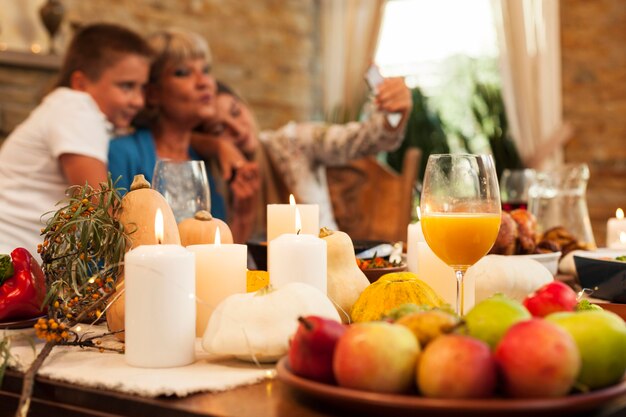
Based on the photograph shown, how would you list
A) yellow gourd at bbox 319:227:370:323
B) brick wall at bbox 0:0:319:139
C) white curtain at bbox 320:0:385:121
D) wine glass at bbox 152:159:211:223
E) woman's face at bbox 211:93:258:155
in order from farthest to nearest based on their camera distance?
white curtain at bbox 320:0:385:121 → brick wall at bbox 0:0:319:139 → woman's face at bbox 211:93:258:155 → wine glass at bbox 152:159:211:223 → yellow gourd at bbox 319:227:370:323

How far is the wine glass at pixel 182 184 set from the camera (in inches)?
60.1

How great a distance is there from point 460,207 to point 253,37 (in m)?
4.19

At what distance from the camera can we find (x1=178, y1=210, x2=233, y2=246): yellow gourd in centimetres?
122

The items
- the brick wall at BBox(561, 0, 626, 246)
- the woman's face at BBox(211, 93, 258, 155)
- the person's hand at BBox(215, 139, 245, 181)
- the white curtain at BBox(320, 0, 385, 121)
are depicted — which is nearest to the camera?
the person's hand at BBox(215, 139, 245, 181)

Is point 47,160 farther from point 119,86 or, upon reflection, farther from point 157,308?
point 157,308

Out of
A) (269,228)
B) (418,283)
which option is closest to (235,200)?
(269,228)

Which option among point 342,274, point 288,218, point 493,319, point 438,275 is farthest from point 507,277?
point 493,319

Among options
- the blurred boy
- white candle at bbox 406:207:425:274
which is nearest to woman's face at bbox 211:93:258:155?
the blurred boy

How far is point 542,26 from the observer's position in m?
4.70

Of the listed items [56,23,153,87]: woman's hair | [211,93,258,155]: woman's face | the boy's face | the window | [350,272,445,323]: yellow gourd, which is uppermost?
the window

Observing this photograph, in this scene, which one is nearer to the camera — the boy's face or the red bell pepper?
the red bell pepper

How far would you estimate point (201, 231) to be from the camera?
122cm

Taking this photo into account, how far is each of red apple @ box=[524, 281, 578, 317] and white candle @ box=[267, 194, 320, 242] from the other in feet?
1.53

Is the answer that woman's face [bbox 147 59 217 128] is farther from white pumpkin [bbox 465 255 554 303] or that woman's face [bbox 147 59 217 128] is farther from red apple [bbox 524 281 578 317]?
red apple [bbox 524 281 578 317]
